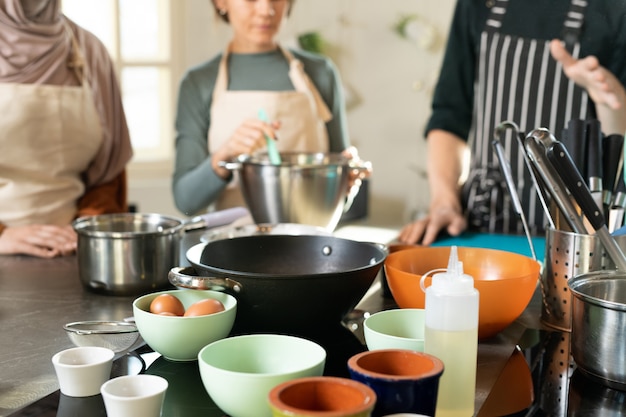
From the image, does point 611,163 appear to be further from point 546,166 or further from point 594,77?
point 594,77

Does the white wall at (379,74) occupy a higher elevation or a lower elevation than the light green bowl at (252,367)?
higher

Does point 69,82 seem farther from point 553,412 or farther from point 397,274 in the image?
point 553,412

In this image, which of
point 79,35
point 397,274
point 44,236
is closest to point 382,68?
point 79,35

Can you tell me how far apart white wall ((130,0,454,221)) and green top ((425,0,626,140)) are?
173cm

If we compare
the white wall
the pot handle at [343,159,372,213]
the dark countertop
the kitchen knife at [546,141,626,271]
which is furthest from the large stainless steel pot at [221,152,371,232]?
the white wall

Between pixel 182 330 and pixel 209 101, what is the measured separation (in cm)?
154

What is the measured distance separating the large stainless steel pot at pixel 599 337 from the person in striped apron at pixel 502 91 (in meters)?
0.83

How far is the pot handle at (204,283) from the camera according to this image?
3.01 ft

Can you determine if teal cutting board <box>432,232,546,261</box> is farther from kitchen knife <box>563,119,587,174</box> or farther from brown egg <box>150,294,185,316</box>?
brown egg <box>150,294,185,316</box>

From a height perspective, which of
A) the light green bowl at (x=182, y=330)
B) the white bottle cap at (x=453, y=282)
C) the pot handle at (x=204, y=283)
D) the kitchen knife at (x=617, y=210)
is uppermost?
the kitchen knife at (x=617, y=210)

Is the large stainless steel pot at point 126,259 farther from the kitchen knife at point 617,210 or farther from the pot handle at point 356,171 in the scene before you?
the kitchen knife at point 617,210

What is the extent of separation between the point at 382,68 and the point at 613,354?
308 centimetres

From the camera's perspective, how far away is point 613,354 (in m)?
0.86

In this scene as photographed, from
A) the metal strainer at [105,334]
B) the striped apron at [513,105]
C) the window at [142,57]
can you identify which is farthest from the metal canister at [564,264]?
the window at [142,57]
